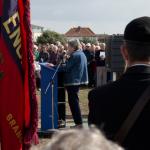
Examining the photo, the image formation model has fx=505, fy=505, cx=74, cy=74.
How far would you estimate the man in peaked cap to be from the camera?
8.56ft

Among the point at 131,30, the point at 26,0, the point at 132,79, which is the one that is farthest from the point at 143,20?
the point at 26,0

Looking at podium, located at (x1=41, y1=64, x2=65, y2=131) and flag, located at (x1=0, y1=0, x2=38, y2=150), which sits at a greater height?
flag, located at (x1=0, y1=0, x2=38, y2=150)

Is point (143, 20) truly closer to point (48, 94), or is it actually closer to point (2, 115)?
point (2, 115)

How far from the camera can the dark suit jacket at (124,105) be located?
261 centimetres

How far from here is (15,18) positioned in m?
5.39

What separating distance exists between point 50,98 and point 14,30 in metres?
4.20

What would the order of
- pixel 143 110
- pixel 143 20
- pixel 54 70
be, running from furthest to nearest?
pixel 54 70 → pixel 143 20 → pixel 143 110

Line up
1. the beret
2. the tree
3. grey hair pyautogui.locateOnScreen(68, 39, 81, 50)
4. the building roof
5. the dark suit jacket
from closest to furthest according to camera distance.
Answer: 1. the dark suit jacket
2. the beret
3. grey hair pyautogui.locateOnScreen(68, 39, 81, 50)
4. the tree
5. the building roof

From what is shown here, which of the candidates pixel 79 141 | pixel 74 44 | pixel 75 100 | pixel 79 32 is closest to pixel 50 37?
pixel 79 32

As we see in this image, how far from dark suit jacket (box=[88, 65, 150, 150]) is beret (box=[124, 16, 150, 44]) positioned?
154 mm

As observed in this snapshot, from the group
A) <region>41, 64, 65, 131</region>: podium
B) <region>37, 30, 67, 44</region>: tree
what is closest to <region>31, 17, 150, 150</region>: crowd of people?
<region>41, 64, 65, 131</region>: podium

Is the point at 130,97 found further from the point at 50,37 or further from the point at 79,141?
the point at 50,37

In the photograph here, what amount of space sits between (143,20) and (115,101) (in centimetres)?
48

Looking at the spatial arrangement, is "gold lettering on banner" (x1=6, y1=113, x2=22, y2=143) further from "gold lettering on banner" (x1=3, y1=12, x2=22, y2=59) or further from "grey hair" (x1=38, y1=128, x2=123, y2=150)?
"grey hair" (x1=38, y1=128, x2=123, y2=150)
